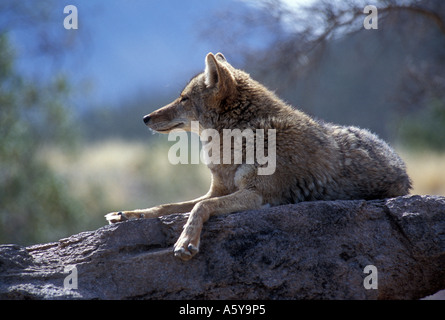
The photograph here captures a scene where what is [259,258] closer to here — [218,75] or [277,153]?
[277,153]

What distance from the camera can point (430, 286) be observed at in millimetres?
6320

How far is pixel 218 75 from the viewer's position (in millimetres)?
6965

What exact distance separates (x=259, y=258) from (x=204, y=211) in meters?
0.72

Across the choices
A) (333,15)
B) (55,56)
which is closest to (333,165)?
(333,15)

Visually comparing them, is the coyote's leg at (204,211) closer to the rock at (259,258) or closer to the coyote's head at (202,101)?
the rock at (259,258)

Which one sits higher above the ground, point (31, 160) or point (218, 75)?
point (31, 160)

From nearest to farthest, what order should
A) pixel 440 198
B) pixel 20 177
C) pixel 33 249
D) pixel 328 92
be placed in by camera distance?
pixel 33 249 → pixel 440 198 → pixel 20 177 → pixel 328 92

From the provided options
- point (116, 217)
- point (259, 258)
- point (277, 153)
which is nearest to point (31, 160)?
point (116, 217)

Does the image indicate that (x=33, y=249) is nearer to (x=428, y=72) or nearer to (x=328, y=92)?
(x=428, y=72)

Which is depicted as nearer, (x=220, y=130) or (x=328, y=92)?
(x=220, y=130)

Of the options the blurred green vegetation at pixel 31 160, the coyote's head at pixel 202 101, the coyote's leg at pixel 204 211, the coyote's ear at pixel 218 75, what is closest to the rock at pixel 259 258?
the coyote's leg at pixel 204 211

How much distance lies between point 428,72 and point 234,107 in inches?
378

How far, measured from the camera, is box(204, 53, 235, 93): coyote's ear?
6.96 meters

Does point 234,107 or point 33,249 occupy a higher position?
point 234,107
